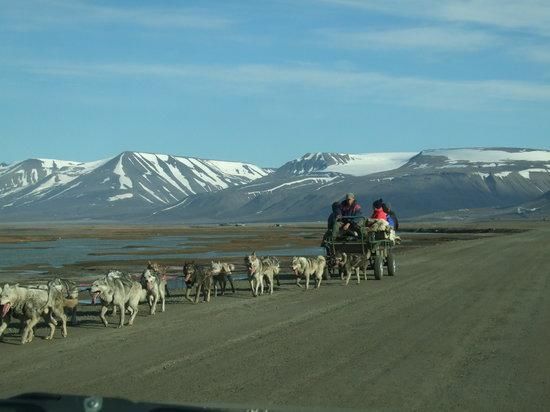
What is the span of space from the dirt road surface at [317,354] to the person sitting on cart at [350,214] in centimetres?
508

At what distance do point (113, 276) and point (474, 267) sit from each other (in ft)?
56.0

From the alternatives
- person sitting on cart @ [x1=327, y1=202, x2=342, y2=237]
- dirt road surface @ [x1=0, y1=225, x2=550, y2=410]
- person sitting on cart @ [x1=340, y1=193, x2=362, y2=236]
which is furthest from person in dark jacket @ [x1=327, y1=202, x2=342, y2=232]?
dirt road surface @ [x1=0, y1=225, x2=550, y2=410]

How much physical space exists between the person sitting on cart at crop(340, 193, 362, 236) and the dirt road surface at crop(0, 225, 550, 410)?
16.7ft


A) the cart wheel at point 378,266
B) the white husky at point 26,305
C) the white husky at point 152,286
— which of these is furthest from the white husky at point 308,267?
the white husky at point 26,305

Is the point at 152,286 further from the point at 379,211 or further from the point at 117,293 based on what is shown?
the point at 379,211

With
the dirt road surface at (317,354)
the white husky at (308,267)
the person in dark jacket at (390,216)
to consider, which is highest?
the person in dark jacket at (390,216)

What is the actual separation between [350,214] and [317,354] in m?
14.2

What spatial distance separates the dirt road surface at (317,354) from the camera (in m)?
9.88

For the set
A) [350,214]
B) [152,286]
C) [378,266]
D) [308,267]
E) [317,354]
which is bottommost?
[317,354]

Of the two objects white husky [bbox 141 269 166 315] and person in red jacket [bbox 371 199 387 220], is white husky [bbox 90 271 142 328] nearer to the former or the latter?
white husky [bbox 141 269 166 315]

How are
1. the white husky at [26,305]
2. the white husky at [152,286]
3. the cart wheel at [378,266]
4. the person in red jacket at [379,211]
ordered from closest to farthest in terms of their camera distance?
1. the white husky at [26,305]
2. the white husky at [152,286]
3. the cart wheel at [378,266]
4. the person in red jacket at [379,211]

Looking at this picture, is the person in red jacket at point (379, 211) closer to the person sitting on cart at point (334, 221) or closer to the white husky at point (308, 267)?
the person sitting on cart at point (334, 221)

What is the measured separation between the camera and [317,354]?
12516 mm

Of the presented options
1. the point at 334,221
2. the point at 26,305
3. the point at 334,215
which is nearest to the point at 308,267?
the point at 334,221
